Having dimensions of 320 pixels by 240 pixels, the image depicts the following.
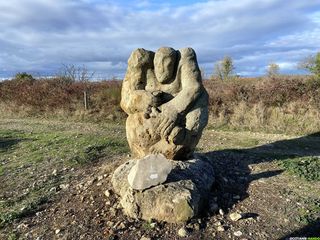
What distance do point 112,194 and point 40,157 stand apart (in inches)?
133

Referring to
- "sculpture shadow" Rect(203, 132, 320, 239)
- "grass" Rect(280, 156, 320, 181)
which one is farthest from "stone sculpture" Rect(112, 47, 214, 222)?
"grass" Rect(280, 156, 320, 181)

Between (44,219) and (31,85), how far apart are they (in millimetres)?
16291

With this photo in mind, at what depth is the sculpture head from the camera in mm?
6578

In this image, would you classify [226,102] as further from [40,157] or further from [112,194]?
[112,194]

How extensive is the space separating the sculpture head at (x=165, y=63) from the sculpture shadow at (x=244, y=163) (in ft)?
6.70

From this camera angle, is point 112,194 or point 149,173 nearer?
point 149,173

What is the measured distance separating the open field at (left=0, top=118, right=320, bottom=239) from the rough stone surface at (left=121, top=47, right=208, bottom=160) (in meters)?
0.98

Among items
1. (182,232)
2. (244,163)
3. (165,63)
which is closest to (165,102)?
(165,63)

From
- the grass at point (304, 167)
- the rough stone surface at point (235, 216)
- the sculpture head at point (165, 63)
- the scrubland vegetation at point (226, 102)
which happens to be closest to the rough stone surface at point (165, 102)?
the sculpture head at point (165, 63)

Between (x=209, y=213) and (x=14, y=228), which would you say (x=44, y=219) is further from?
(x=209, y=213)

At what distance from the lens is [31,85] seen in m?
21.1

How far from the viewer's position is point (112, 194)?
639 centimetres

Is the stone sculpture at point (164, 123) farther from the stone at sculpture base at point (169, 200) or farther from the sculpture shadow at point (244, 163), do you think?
the sculpture shadow at point (244, 163)

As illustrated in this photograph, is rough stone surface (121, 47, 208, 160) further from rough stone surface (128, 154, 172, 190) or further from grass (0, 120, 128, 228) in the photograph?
grass (0, 120, 128, 228)
